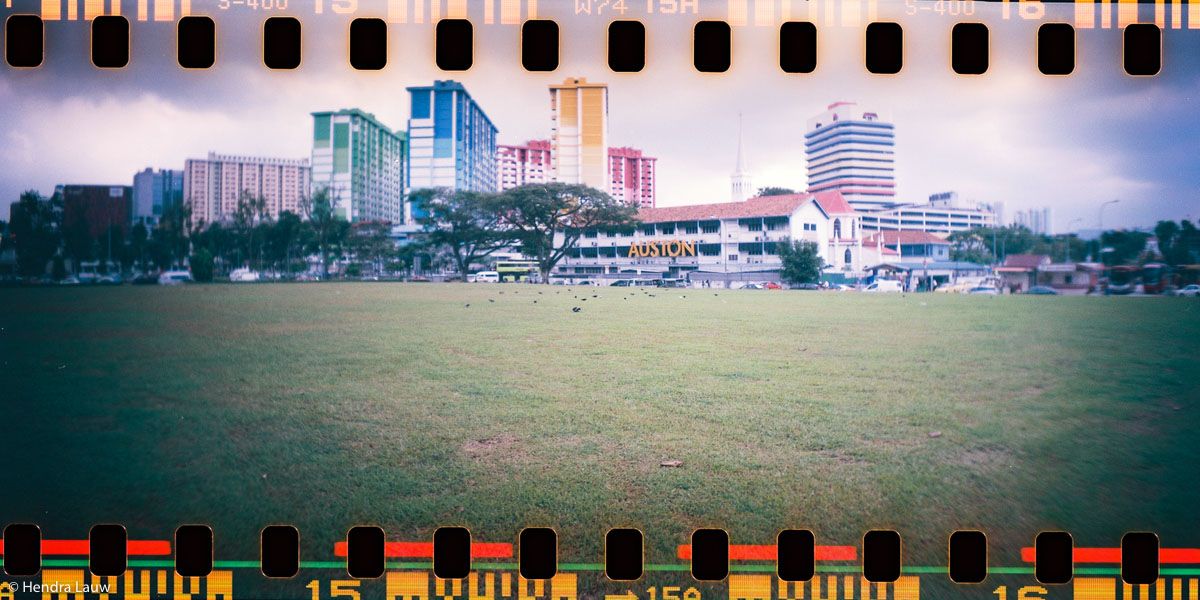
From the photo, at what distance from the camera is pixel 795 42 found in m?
2.44

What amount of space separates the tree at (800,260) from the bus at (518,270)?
756 inches

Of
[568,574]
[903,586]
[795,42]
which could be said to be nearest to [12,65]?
[568,574]

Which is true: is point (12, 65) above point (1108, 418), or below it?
above

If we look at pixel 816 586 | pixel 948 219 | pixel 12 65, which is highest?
pixel 948 219

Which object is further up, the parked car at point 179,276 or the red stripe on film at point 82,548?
the parked car at point 179,276

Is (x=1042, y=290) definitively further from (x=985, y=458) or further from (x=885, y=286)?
(x=885, y=286)

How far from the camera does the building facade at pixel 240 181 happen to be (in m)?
3.50

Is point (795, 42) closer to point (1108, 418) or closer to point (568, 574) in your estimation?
point (568, 574)

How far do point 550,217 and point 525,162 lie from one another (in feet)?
36.1

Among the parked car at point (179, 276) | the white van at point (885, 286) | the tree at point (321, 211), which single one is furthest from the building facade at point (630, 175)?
the white van at point (885, 286)

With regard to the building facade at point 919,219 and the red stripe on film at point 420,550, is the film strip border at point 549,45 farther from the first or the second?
the building facade at point 919,219

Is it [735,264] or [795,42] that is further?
[735,264]

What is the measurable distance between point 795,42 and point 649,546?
7.36 ft

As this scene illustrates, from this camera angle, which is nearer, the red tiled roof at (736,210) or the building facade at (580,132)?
the building facade at (580,132)
